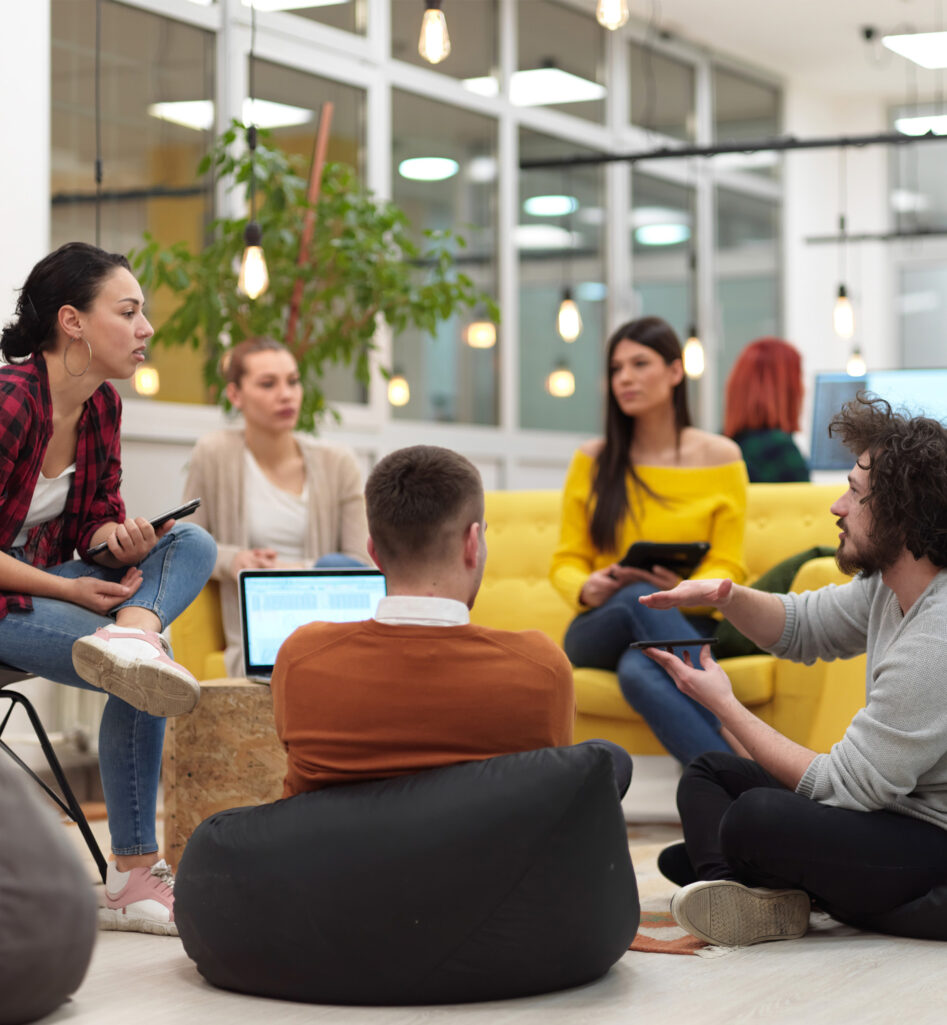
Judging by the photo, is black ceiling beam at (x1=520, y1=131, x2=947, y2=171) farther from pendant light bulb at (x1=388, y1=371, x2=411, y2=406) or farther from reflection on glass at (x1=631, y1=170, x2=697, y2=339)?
reflection on glass at (x1=631, y1=170, x2=697, y2=339)

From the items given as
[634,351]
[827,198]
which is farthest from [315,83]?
[827,198]

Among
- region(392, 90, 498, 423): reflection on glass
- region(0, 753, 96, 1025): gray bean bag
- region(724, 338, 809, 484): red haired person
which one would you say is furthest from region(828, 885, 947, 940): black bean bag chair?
region(392, 90, 498, 423): reflection on glass

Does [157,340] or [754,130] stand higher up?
[754,130]

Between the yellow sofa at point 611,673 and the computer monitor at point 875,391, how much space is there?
0.42ft

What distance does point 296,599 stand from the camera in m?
3.41

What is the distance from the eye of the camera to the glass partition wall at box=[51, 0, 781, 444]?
5887 millimetres

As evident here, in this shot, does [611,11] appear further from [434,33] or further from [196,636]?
[196,636]

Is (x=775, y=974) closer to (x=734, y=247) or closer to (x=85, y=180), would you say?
(x=85, y=180)

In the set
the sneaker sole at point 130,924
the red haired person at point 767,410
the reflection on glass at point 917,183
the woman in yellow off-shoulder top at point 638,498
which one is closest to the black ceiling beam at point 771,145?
the red haired person at point 767,410

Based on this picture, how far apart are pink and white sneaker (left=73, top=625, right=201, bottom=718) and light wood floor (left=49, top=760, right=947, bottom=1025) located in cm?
44

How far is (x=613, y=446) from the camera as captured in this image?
4.17 m

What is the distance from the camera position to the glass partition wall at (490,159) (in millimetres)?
5887

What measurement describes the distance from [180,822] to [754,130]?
8.40 meters

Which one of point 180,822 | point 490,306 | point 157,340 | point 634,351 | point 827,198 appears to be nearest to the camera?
point 180,822
